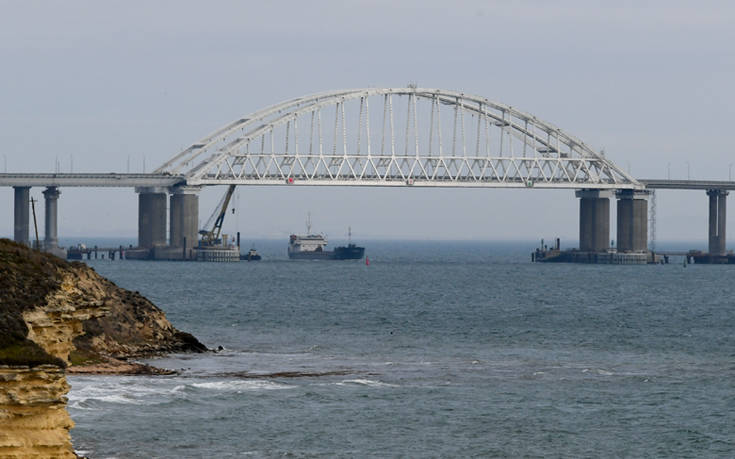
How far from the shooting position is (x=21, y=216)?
7662 inches

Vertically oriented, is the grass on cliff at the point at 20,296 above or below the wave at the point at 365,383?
above

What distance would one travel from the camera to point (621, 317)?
104000 mm

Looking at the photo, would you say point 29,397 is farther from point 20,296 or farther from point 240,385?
point 240,385

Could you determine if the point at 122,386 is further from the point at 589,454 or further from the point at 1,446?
the point at 1,446

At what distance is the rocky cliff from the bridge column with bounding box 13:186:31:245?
12877 cm

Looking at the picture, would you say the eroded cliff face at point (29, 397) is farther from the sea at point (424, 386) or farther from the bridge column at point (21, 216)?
the bridge column at point (21, 216)

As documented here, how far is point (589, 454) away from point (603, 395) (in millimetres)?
12609

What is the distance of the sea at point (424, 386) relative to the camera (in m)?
44.8

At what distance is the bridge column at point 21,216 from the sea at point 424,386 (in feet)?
278

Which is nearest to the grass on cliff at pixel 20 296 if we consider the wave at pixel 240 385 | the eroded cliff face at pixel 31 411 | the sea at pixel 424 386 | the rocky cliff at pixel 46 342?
the rocky cliff at pixel 46 342

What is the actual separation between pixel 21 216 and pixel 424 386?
5771 inches

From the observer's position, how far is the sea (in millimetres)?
44781

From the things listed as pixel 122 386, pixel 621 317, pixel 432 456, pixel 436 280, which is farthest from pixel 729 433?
pixel 436 280

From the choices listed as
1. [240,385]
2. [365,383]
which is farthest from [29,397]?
[365,383]
